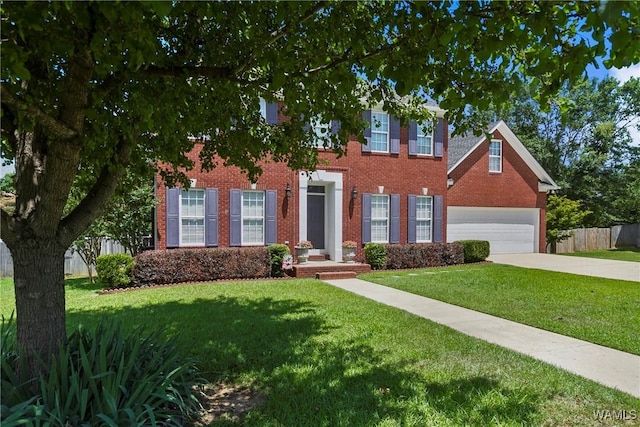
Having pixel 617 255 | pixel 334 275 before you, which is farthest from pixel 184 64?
pixel 617 255

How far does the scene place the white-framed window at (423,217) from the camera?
15844mm

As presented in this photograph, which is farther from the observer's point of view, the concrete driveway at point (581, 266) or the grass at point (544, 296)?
the concrete driveway at point (581, 266)

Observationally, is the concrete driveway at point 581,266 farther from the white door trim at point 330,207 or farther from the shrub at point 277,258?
the shrub at point 277,258

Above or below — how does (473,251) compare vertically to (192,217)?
below

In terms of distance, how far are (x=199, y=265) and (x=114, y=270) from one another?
2253 mm

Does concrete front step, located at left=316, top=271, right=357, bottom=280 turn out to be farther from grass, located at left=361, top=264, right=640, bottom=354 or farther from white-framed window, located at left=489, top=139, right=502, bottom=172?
white-framed window, located at left=489, top=139, right=502, bottom=172

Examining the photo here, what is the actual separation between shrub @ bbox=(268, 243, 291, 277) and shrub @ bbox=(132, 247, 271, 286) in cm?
20

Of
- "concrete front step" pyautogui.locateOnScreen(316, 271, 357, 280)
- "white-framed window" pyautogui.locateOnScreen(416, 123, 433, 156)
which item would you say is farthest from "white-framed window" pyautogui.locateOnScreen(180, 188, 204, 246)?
"white-framed window" pyautogui.locateOnScreen(416, 123, 433, 156)

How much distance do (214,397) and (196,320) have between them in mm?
3043

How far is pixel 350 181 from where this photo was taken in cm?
1460

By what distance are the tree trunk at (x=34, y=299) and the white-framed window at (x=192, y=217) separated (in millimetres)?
9345

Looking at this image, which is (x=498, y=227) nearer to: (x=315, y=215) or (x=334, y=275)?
(x=315, y=215)

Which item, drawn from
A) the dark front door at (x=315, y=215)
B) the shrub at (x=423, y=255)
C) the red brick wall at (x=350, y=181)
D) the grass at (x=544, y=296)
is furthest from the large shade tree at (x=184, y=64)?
the shrub at (x=423, y=255)

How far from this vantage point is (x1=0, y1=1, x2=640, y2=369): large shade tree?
2703 millimetres
